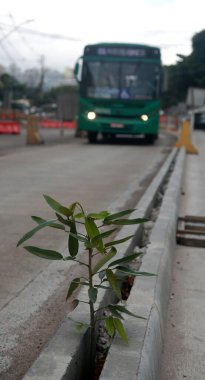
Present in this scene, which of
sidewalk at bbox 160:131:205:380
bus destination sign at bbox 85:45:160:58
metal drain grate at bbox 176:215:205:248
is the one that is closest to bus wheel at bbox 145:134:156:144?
bus destination sign at bbox 85:45:160:58

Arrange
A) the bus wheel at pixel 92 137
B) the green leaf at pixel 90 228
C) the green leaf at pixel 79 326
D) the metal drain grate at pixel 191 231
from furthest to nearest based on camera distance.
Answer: the bus wheel at pixel 92 137
the metal drain grate at pixel 191 231
the green leaf at pixel 79 326
the green leaf at pixel 90 228

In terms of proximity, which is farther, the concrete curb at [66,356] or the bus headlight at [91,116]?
the bus headlight at [91,116]

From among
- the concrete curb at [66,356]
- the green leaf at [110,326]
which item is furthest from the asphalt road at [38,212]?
the green leaf at [110,326]

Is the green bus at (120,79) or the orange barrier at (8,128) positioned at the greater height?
the green bus at (120,79)

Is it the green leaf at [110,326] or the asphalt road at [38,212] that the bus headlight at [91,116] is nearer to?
the asphalt road at [38,212]

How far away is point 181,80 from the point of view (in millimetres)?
67188

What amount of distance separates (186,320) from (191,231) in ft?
8.40

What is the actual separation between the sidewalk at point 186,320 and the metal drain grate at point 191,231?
9 centimetres

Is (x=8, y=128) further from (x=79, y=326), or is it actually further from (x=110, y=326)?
(x=110, y=326)

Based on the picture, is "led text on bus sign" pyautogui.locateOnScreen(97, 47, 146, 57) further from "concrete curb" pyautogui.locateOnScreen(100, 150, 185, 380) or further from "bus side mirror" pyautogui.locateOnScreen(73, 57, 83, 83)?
"concrete curb" pyautogui.locateOnScreen(100, 150, 185, 380)

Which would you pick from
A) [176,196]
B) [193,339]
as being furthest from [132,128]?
[193,339]

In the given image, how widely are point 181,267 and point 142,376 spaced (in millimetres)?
2692

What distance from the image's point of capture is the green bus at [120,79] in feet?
65.5

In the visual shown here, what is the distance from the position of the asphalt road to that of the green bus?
171 inches
